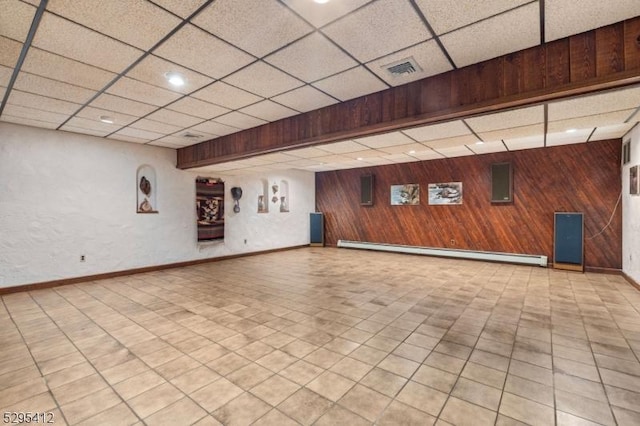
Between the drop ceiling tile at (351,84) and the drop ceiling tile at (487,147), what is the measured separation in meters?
3.98

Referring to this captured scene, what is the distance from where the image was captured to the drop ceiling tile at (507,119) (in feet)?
11.0

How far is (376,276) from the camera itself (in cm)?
636

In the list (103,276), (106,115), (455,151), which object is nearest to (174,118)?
(106,115)

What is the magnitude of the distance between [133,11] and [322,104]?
7.91 ft

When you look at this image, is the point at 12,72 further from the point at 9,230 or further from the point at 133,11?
the point at 9,230

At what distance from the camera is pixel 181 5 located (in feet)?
7.04

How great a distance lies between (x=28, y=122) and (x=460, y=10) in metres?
6.65

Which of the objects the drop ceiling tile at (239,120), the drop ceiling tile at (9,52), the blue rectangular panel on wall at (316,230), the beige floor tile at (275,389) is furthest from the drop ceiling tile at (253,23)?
the blue rectangular panel on wall at (316,230)

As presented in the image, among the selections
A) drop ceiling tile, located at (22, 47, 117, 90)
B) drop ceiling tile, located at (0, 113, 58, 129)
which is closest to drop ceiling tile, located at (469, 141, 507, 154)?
drop ceiling tile, located at (22, 47, 117, 90)

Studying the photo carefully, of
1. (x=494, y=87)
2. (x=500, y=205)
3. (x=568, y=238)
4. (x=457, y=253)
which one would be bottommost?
(x=457, y=253)

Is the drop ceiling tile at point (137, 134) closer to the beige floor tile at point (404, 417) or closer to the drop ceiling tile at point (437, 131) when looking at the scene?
the drop ceiling tile at point (437, 131)

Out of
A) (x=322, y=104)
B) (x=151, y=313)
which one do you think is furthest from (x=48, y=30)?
(x=151, y=313)

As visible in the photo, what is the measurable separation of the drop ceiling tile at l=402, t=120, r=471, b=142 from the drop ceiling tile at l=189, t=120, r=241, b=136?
3085 millimetres

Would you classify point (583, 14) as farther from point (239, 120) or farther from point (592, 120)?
point (239, 120)
